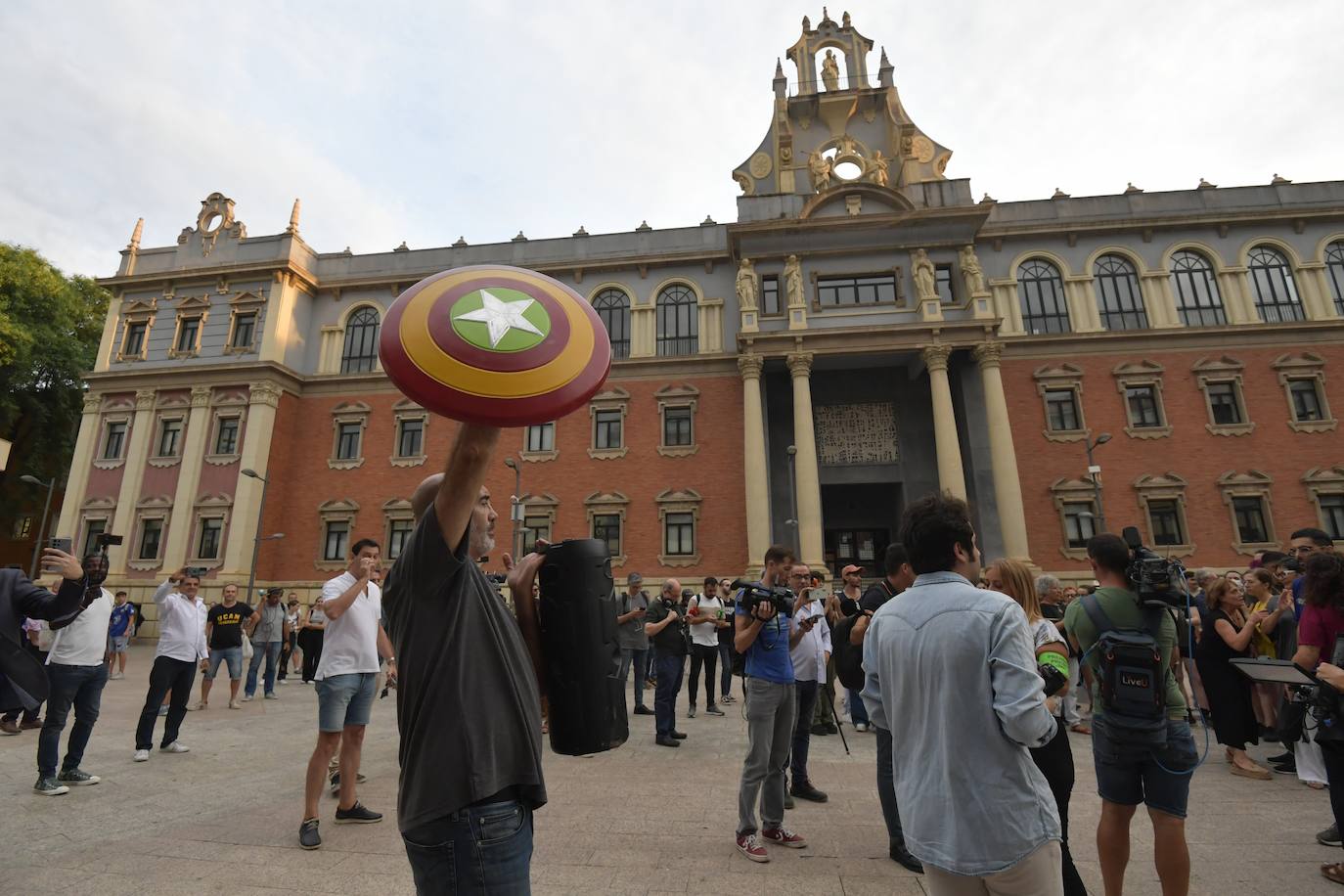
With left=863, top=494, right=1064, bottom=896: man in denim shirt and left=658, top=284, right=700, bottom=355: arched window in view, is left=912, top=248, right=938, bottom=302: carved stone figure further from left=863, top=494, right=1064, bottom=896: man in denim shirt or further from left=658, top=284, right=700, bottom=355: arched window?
left=863, top=494, right=1064, bottom=896: man in denim shirt

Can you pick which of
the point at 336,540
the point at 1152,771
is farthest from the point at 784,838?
the point at 336,540

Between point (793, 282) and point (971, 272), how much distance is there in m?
6.35

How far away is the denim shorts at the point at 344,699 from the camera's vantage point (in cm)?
486

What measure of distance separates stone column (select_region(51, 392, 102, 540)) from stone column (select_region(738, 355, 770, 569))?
25582 mm

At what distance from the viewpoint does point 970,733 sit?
2273 millimetres

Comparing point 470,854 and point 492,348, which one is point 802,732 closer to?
point 470,854

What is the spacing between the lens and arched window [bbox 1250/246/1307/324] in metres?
23.2

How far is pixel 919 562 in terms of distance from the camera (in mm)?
2596

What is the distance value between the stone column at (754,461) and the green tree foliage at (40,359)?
28270 mm

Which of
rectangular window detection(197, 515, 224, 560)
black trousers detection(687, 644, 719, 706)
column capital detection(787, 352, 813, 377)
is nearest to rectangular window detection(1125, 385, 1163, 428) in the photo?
column capital detection(787, 352, 813, 377)

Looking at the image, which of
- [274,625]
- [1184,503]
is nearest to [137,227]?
[274,625]

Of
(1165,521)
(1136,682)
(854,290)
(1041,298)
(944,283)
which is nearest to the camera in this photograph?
(1136,682)

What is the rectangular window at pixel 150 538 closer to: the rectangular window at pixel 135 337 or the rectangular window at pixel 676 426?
the rectangular window at pixel 135 337

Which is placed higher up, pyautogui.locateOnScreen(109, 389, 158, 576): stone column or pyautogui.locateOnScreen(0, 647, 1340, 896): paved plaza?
pyautogui.locateOnScreen(109, 389, 158, 576): stone column
